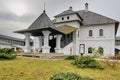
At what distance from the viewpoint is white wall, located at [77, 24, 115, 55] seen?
30.7m

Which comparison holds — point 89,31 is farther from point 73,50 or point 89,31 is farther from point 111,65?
point 111,65

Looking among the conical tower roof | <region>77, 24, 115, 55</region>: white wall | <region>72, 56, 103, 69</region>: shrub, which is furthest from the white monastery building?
<region>72, 56, 103, 69</region>: shrub

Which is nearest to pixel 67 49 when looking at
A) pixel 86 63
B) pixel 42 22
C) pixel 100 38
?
pixel 100 38

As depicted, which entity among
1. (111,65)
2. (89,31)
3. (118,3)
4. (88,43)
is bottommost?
(111,65)

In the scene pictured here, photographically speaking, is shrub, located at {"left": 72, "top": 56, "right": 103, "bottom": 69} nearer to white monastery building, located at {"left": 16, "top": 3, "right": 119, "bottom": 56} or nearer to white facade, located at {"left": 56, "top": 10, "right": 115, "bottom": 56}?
white monastery building, located at {"left": 16, "top": 3, "right": 119, "bottom": 56}

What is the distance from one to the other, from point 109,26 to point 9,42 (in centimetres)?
2697

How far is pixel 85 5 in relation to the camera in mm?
37750

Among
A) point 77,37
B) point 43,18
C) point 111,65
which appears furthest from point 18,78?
point 77,37

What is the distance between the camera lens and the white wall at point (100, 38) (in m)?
30.7

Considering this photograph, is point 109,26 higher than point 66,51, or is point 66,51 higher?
point 109,26

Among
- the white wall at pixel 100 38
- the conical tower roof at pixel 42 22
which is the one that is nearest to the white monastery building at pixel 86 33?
the white wall at pixel 100 38

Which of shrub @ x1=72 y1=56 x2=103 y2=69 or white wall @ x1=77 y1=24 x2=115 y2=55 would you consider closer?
shrub @ x1=72 y1=56 x2=103 y2=69

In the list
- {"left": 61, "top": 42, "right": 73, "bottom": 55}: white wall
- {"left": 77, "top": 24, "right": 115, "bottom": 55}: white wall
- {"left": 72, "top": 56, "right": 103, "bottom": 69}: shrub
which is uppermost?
{"left": 77, "top": 24, "right": 115, "bottom": 55}: white wall

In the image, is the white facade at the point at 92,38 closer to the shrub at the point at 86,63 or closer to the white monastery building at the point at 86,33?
the white monastery building at the point at 86,33
